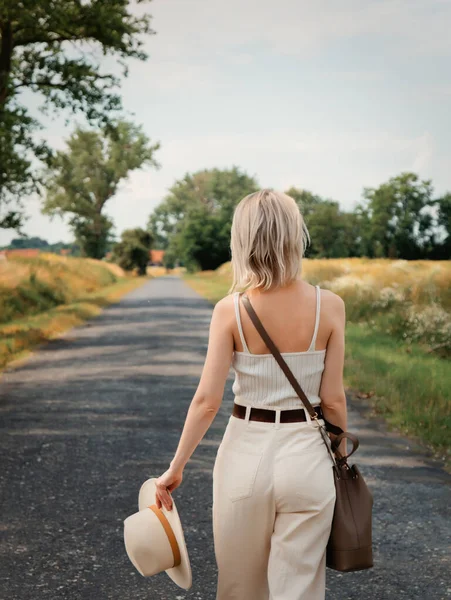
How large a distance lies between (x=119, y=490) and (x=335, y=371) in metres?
3.47

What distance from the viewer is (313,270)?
1099 inches

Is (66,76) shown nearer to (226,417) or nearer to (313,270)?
(313,270)

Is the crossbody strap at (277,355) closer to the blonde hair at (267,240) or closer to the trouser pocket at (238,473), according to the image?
the blonde hair at (267,240)

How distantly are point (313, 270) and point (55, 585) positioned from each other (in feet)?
80.0

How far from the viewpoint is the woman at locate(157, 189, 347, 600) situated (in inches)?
97.7

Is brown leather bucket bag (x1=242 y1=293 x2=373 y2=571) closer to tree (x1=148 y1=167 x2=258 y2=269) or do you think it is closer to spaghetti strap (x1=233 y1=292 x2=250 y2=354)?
spaghetti strap (x1=233 y1=292 x2=250 y2=354)

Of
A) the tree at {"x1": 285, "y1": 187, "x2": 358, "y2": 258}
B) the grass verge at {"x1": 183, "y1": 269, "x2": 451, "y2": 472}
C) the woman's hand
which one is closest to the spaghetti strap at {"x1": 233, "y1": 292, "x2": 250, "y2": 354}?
the woman's hand

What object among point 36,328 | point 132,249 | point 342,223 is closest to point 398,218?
point 342,223

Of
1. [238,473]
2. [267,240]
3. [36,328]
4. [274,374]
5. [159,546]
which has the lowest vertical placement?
[36,328]

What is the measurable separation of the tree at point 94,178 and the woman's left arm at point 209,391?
228 feet

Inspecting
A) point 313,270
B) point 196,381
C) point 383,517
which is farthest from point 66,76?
point 383,517

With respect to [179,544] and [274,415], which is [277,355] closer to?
[274,415]

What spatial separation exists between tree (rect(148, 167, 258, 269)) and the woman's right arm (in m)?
66.3

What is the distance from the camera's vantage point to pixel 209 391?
8.54 feet
